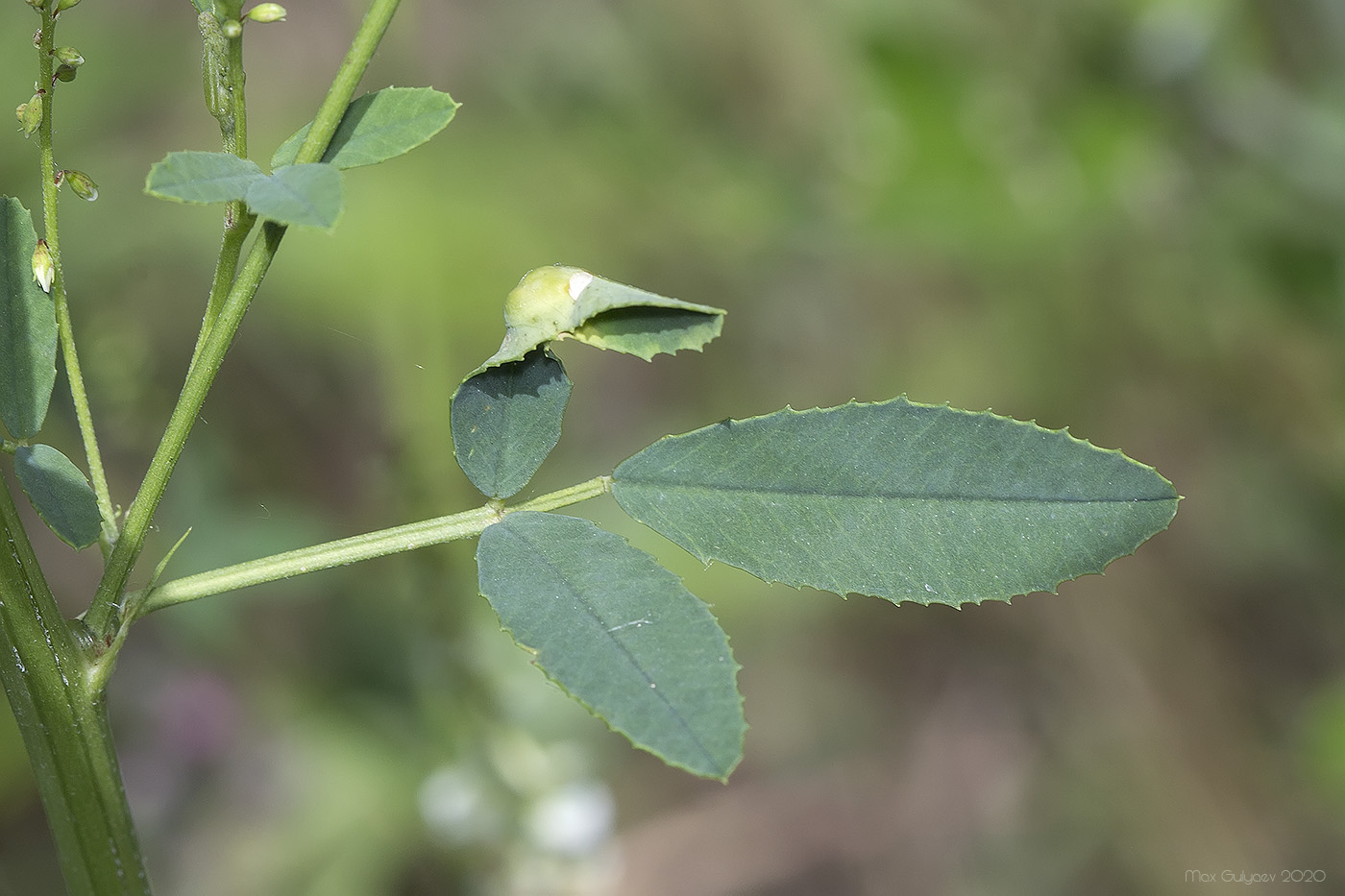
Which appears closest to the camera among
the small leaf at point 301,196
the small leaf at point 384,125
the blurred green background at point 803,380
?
the small leaf at point 301,196

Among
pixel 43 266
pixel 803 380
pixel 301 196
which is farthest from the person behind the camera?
pixel 803 380

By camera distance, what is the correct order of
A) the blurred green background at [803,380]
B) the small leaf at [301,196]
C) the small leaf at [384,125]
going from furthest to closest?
the blurred green background at [803,380] → the small leaf at [384,125] → the small leaf at [301,196]

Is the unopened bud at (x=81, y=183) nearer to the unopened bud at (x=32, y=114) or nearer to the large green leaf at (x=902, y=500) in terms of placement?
the unopened bud at (x=32, y=114)

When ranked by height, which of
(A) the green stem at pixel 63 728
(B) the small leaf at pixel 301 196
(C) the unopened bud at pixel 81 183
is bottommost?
(A) the green stem at pixel 63 728

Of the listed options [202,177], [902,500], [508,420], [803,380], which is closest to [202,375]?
[202,177]

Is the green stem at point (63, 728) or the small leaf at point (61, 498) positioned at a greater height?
the small leaf at point (61, 498)

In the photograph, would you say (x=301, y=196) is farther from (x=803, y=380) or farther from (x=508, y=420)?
(x=803, y=380)

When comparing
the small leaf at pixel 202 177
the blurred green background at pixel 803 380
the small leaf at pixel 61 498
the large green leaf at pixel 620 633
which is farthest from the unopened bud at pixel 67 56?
the blurred green background at pixel 803 380
